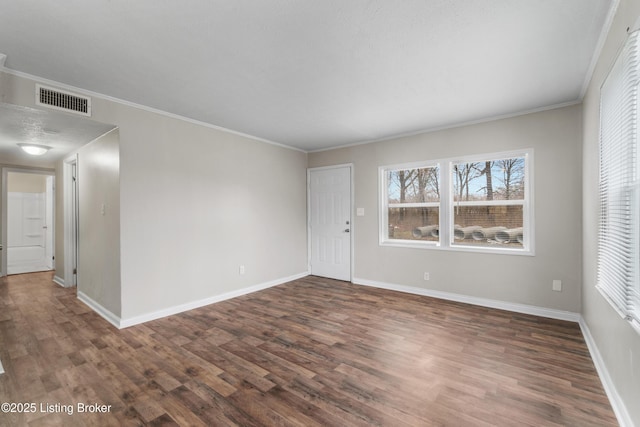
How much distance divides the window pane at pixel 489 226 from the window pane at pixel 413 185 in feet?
1.42

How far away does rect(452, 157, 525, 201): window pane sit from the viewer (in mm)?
3648

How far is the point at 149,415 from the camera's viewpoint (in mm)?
1781

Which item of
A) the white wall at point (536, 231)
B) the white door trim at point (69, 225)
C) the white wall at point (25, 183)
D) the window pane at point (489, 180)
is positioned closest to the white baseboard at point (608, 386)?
the white wall at point (536, 231)

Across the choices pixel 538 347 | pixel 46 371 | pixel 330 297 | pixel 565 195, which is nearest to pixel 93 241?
pixel 46 371

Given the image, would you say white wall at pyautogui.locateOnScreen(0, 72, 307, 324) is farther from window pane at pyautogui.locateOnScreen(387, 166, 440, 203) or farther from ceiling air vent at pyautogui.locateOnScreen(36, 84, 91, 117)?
window pane at pyautogui.locateOnScreen(387, 166, 440, 203)

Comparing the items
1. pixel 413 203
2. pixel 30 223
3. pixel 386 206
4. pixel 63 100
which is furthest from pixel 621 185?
pixel 30 223

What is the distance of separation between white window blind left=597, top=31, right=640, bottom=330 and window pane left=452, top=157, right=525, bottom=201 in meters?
1.44

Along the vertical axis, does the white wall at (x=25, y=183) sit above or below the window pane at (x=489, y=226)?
above

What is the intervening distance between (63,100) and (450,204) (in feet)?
15.2

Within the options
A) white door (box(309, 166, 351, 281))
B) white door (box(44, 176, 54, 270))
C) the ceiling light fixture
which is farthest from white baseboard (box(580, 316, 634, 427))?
white door (box(44, 176, 54, 270))

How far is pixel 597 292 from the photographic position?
2354mm

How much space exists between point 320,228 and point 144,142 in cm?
320

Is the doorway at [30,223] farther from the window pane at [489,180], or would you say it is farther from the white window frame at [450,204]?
the window pane at [489,180]

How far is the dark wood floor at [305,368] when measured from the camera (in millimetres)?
1789
